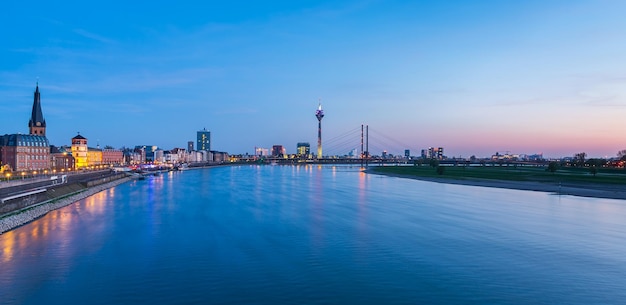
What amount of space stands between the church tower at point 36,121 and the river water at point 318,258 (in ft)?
283

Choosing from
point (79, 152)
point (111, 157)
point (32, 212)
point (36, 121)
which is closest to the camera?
point (32, 212)

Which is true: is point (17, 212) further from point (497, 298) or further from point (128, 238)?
point (497, 298)

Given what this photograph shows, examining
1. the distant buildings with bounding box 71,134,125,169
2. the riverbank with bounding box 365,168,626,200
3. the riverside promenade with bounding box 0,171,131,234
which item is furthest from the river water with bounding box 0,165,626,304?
the distant buildings with bounding box 71,134,125,169

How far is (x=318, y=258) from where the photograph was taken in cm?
2008

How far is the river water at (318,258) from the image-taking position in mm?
14850

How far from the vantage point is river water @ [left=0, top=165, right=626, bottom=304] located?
1485cm

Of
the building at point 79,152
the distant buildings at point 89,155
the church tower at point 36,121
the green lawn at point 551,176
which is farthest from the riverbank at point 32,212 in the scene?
the building at point 79,152

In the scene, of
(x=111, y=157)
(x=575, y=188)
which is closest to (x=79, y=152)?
(x=111, y=157)

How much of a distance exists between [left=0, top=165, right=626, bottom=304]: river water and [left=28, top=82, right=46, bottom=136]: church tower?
8632 cm

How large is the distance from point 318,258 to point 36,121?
111464 millimetres

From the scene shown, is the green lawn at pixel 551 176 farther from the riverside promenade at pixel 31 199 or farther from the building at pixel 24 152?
the building at pixel 24 152

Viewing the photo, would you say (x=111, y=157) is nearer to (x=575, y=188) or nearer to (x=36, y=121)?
(x=36, y=121)

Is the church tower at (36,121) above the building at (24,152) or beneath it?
above

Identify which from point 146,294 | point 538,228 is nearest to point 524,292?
point 146,294
